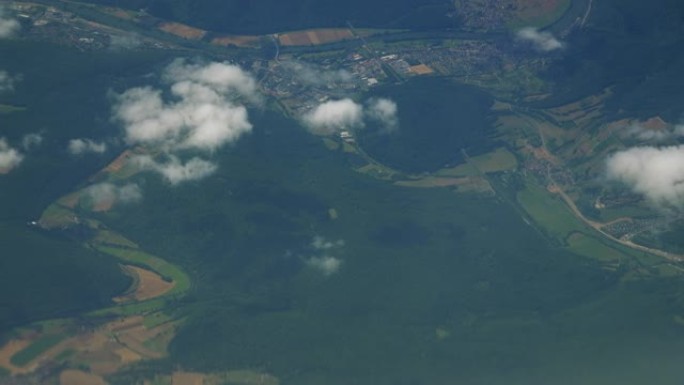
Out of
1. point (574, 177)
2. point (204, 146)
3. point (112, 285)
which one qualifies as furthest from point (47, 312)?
point (574, 177)

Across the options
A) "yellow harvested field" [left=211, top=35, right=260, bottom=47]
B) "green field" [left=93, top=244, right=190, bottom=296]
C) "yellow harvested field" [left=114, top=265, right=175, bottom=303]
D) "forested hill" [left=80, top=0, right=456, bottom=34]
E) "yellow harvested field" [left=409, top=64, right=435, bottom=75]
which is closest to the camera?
"yellow harvested field" [left=114, top=265, right=175, bottom=303]

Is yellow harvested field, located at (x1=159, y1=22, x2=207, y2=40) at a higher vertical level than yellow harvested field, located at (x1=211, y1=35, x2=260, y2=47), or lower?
higher

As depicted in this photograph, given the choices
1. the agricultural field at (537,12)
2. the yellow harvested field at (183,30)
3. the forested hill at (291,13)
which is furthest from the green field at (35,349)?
the agricultural field at (537,12)

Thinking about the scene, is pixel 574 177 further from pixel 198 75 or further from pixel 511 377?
pixel 198 75

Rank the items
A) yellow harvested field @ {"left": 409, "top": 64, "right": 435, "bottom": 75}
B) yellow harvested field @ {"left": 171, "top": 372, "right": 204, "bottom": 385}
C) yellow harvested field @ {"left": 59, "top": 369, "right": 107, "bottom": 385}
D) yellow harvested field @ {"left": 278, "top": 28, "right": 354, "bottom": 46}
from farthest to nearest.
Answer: yellow harvested field @ {"left": 278, "top": 28, "right": 354, "bottom": 46} → yellow harvested field @ {"left": 409, "top": 64, "right": 435, "bottom": 75} → yellow harvested field @ {"left": 171, "top": 372, "right": 204, "bottom": 385} → yellow harvested field @ {"left": 59, "top": 369, "right": 107, "bottom": 385}

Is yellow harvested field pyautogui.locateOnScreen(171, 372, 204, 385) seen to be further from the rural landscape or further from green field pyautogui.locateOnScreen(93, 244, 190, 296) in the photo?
green field pyautogui.locateOnScreen(93, 244, 190, 296)

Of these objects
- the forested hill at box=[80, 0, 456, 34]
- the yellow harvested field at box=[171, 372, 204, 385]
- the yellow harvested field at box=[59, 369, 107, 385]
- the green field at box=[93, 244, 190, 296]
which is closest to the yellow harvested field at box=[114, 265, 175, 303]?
the green field at box=[93, 244, 190, 296]
